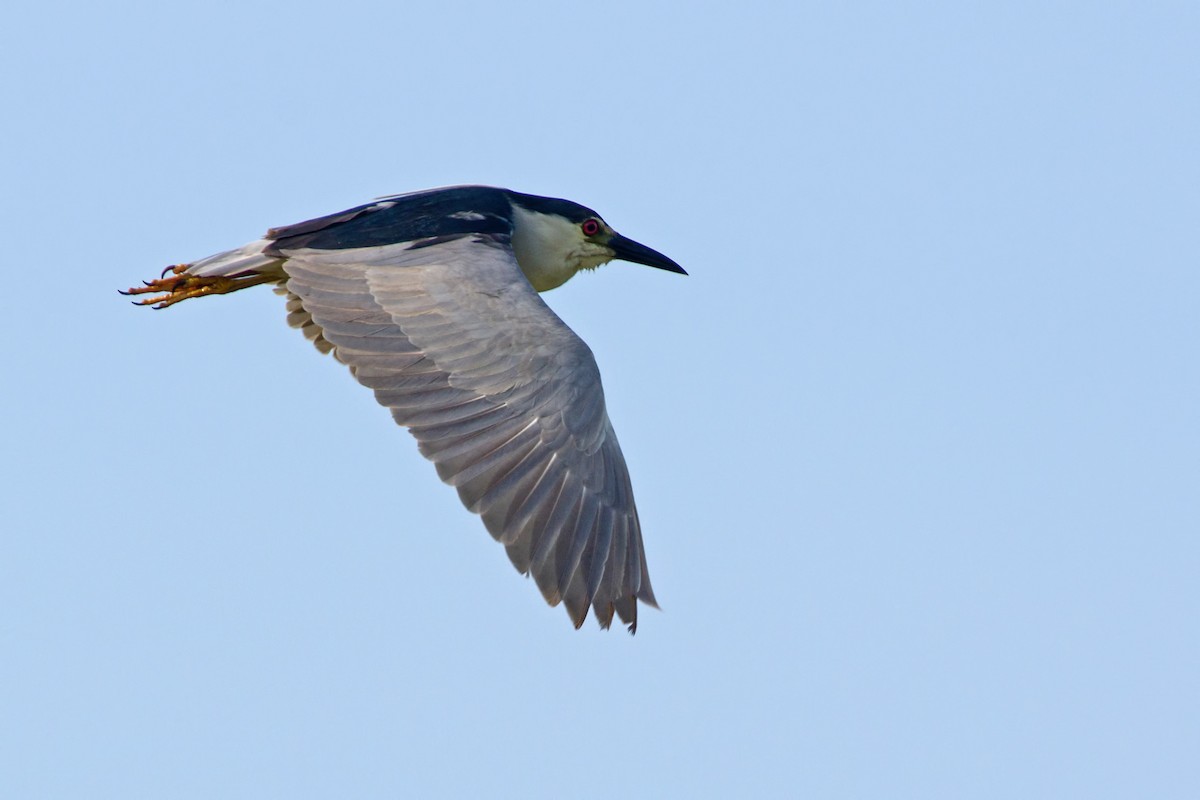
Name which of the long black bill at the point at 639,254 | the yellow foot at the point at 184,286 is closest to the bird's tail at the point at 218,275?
the yellow foot at the point at 184,286

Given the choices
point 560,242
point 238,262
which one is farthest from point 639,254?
point 238,262

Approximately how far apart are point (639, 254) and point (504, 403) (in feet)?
12.3

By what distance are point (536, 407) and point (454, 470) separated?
65cm

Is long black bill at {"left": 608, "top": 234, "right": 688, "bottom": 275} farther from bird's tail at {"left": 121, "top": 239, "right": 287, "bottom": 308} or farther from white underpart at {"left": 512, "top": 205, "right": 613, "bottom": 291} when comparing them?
bird's tail at {"left": 121, "top": 239, "right": 287, "bottom": 308}

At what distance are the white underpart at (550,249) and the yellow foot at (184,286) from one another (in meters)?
1.68

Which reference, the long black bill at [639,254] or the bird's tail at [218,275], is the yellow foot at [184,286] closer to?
the bird's tail at [218,275]

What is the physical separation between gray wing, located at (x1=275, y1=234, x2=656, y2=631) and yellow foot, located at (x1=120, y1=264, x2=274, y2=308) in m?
0.93

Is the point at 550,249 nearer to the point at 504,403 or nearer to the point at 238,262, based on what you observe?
the point at 238,262

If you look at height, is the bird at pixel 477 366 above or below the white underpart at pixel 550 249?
below

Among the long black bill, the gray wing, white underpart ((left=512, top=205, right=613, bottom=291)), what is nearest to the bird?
the gray wing

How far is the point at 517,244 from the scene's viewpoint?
1070 cm

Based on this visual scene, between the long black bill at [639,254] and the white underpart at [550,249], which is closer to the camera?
the white underpart at [550,249]

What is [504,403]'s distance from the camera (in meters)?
7.96

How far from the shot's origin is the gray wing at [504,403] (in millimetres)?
7547
